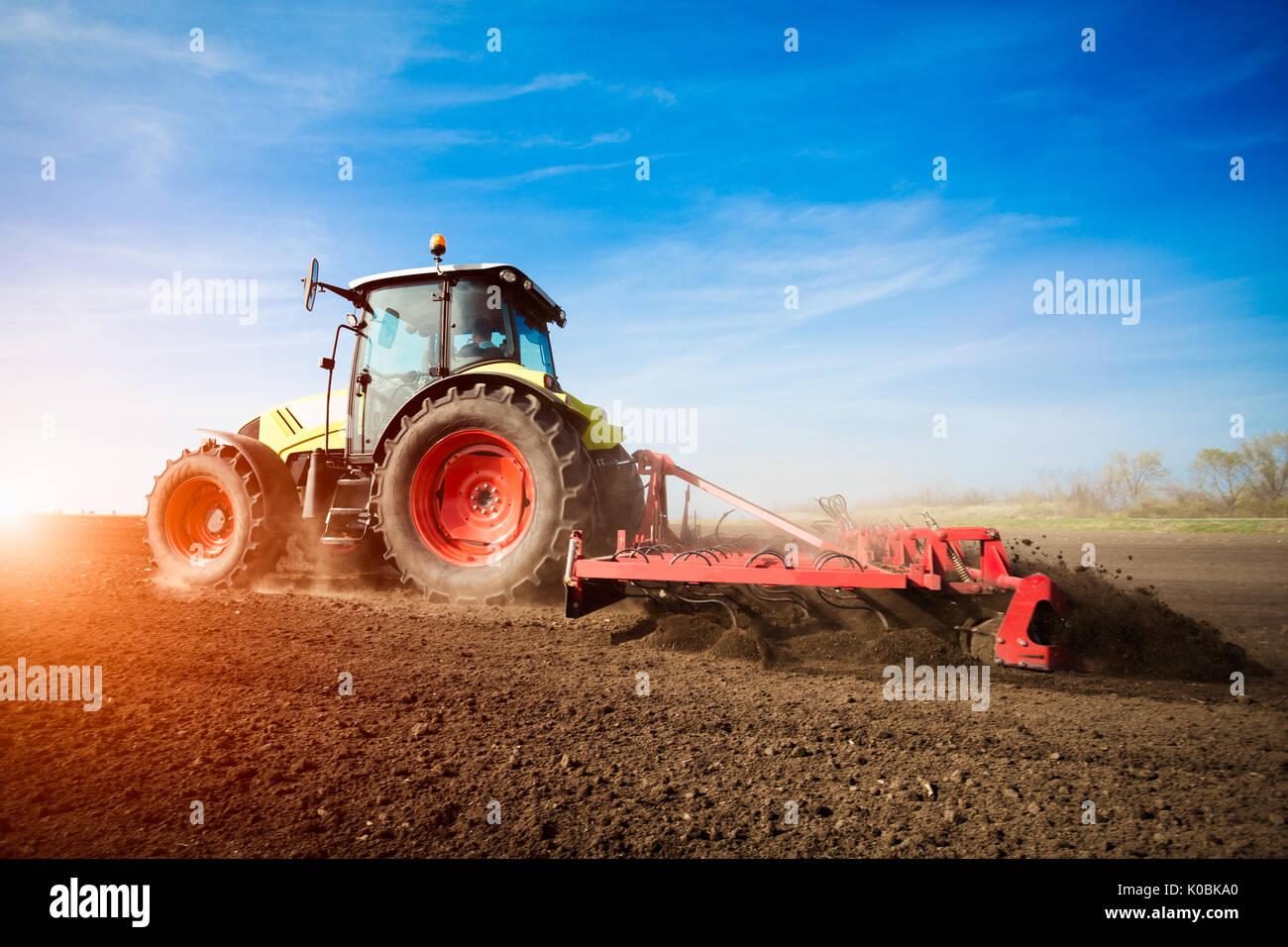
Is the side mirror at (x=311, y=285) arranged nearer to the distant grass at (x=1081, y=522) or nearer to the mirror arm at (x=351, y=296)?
the mirror arm at (x=351, y=296)

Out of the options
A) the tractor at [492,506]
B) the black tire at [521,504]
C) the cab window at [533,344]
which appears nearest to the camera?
the tractor at [492,506]

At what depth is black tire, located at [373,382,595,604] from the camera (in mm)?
4160

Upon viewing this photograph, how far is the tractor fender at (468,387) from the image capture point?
4.47 metres

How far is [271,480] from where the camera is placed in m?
5.33

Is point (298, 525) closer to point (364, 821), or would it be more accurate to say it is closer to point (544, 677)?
point (544, 677)

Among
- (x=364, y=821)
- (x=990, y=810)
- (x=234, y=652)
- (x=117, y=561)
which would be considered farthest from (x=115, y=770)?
(x=117, y=561)

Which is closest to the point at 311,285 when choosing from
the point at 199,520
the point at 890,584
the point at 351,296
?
the point at 351,296

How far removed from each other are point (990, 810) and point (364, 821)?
1753 mm

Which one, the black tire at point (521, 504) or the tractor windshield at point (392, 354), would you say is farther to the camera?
the tractor windshield at point (392, 354)
